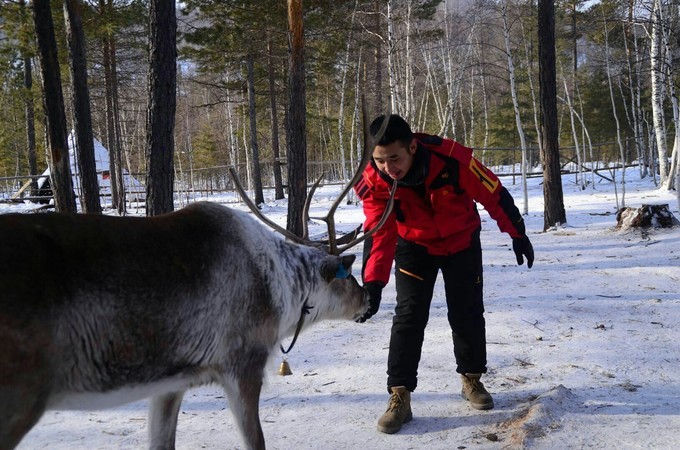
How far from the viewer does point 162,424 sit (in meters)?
3.02

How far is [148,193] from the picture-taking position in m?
6.82

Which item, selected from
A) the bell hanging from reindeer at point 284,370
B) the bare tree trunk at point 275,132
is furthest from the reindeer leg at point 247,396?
the bare tree trunk at point 275,132

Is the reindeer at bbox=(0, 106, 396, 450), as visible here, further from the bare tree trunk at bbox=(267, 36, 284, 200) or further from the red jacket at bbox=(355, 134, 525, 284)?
the bare tree trunk at bbox=(267, 36, 284, 200)

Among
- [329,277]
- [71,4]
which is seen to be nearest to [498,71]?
[71,4]

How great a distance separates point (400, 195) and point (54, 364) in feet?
7.42

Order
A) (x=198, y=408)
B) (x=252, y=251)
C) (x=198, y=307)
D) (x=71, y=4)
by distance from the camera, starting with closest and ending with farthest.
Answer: (x=198, y=307), (x=252, y=251), (x=198, y=408), (x=71, y=4)

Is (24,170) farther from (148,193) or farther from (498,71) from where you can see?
(148,193)

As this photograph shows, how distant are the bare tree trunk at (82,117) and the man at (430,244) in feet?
26.7

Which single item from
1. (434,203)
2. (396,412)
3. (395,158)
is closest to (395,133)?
(395,158)

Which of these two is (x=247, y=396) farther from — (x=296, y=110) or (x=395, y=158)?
(x=296, y=110)

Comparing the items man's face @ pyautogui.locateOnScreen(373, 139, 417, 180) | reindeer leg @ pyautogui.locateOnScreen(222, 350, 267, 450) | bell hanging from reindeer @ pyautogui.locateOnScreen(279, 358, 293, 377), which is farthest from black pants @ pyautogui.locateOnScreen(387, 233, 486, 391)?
reindeer leg @ pyautogui.locateOnScreen(222, 350, 267, 450)

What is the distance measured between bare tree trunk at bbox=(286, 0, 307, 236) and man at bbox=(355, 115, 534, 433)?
6.48 meters

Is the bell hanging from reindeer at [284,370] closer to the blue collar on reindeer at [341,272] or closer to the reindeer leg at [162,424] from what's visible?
the blue collar on reindeer at [341,272]

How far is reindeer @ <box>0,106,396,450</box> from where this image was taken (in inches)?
81.4
